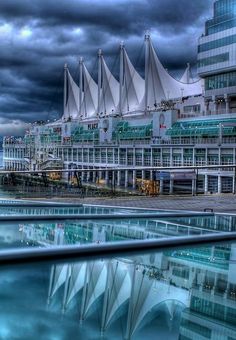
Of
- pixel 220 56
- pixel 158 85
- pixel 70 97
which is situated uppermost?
pixel 70 97

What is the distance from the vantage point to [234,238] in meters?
2.26

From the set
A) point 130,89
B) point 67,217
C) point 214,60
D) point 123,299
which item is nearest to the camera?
point 123,299

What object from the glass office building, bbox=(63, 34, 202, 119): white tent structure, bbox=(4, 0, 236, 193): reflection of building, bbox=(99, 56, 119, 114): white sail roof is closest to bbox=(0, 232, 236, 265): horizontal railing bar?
bbox=(4, 0, 236, 193): reflection of building

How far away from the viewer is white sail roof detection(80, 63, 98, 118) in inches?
2808

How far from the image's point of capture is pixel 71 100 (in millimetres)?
75875

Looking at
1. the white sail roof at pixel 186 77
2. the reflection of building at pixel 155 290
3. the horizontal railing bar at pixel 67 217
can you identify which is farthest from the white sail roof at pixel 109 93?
the reflection of building at pixel 155 290

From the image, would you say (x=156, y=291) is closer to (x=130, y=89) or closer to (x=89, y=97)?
(x=130, y=89)

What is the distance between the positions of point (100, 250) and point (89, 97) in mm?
71095

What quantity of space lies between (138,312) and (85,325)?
18 centimetres

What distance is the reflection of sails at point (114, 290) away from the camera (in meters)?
1.33

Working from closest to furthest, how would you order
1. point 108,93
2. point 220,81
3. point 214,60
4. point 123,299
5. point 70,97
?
1. point 123,299
2. point 214,60
3. point 220,81
4. point 108,93
5. point 70,97

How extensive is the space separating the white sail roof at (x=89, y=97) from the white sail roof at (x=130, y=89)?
8941 millimetres

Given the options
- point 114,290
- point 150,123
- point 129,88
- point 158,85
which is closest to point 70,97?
point 129,88

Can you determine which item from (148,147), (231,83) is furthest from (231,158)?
(148,147)
